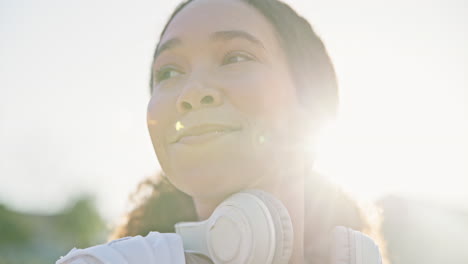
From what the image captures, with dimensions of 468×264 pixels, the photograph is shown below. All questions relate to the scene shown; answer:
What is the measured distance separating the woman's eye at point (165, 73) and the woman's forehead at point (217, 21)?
106 mm

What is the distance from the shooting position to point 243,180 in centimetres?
158

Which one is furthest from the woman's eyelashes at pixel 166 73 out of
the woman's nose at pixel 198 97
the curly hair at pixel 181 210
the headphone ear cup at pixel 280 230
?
the curly hair at pixel 181 210

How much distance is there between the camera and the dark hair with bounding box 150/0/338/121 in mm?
1881

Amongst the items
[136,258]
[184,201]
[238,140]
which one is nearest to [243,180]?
[238,140]

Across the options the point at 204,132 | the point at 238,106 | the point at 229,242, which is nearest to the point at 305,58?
the point at 238,106

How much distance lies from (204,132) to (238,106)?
14 centimetres

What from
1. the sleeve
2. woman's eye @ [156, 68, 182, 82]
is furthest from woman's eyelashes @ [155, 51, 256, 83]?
the sleeve

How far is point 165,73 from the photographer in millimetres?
1820

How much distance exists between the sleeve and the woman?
19 centimetres

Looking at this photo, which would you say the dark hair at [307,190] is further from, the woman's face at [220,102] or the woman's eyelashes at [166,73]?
the woman's eyelashes at [166,73]

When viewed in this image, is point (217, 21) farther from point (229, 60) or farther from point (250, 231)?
point (250, 231)

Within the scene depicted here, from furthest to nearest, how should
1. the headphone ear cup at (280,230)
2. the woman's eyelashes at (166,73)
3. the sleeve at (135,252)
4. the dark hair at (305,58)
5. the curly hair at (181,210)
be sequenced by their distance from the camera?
the curly hair at (181,210)
the dark hair at (305,58)
the woman's eyelashes at (166,73)
the headphone ear cup at (280,230)
the sleeve at (135,252)

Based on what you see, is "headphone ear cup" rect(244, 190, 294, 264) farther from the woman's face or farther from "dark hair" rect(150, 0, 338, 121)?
"dark hair" rect(150, 0, 338, 121)

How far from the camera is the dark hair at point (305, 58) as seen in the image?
188 cm
